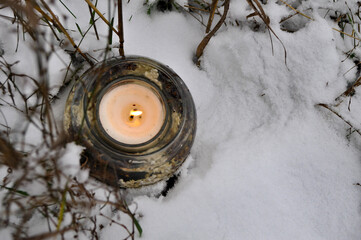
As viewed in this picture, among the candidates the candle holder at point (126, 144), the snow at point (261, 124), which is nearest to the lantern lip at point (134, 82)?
the candle holder at point (126, 144)

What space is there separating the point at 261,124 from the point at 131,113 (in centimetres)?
46

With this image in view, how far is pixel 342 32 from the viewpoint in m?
1.12

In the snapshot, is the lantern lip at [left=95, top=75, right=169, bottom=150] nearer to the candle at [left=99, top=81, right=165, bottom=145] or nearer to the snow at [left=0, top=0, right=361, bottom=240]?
the candle at [left=99, top=81, right=165, bottom=145]

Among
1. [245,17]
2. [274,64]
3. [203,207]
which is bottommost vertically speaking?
[203,207]

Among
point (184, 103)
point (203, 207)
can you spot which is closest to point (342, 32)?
point (184, 103)

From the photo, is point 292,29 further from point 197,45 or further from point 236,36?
point 197,45

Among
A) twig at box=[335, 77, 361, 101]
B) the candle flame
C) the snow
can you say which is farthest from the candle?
twig at box=[335, 77, 361, 101]

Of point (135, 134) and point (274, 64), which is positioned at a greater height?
point (274, 64)

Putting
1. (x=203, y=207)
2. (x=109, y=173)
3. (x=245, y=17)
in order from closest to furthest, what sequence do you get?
(x=109, y=173) → (x=203, y=207) → (x=245, y=17)

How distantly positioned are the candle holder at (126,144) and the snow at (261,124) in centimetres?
21

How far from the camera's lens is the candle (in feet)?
2.85

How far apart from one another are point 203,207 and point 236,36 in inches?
22.9

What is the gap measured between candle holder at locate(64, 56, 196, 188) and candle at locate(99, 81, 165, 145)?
0.01m

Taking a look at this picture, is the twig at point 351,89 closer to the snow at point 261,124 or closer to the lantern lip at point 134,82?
the snow at point 261,124
